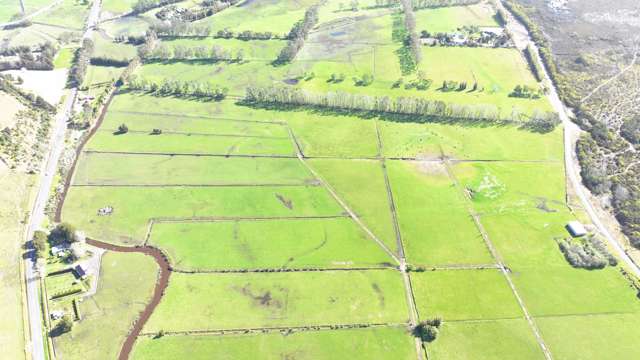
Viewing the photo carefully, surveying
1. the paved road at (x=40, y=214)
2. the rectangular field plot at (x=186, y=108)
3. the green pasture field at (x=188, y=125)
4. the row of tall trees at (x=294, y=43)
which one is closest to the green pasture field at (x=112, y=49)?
the paved road at (x=40, y=214)

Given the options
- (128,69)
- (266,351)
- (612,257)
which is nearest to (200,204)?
(266,351)

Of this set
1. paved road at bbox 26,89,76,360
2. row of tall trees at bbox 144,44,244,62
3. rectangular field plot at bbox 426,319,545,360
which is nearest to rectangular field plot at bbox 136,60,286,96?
row of tall trees at bbox 144,44,244,62

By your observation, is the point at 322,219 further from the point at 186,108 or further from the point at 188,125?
the point at 186,108

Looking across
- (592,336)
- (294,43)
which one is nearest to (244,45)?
(294,43)

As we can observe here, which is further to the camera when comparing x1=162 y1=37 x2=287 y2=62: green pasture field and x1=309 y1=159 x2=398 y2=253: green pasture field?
x1=162 y1=37 x2=287 y2=62: green pasture field

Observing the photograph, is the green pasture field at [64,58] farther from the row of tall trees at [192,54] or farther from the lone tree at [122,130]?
the lone tree at [122,130]

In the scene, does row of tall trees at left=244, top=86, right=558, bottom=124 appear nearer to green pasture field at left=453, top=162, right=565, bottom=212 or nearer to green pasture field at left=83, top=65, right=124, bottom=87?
green pasture field at left=453, top=162, right=565, bottom=212

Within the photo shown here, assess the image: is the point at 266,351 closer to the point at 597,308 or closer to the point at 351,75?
the point at 597,308
